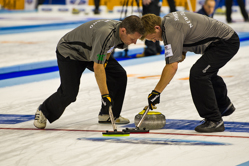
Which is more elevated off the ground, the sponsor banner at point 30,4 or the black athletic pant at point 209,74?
the black athletic pant at point 209,74

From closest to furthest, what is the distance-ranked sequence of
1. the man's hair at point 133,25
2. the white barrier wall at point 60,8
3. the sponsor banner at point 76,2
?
the man's hair at point 133,25 < the white barrier wall at point 60,8 < the sponsor banner at point 76,2

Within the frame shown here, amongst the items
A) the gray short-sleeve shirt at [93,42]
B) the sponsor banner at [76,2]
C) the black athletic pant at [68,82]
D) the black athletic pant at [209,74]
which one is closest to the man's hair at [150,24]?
the gray short-sleeve shirt at [93,42]

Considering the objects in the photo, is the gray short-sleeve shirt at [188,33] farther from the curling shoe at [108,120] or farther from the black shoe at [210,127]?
the curling shoe at [108,120]

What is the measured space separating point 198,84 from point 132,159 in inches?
43.7

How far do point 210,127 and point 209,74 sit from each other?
460 mm

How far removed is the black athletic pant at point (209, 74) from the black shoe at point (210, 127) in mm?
39

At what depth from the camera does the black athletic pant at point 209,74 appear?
13.6 ft

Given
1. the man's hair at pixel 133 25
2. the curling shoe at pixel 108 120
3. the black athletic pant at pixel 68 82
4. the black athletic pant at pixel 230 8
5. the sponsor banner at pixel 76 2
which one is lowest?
the sponsor banner at pixel 76 2

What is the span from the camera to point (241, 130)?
423 centimetres

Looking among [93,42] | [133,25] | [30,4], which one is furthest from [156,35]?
[30,4]

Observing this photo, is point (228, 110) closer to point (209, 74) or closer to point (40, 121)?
point (209, 74)

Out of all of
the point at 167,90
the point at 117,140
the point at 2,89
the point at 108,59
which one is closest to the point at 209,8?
the point at 167,90

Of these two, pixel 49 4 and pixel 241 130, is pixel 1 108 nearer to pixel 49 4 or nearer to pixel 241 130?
pixel 241 130

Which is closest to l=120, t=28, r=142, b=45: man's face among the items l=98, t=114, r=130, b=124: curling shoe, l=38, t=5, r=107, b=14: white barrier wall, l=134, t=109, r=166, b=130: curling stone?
l=134, t=109, r=166, b=130: curling stone
